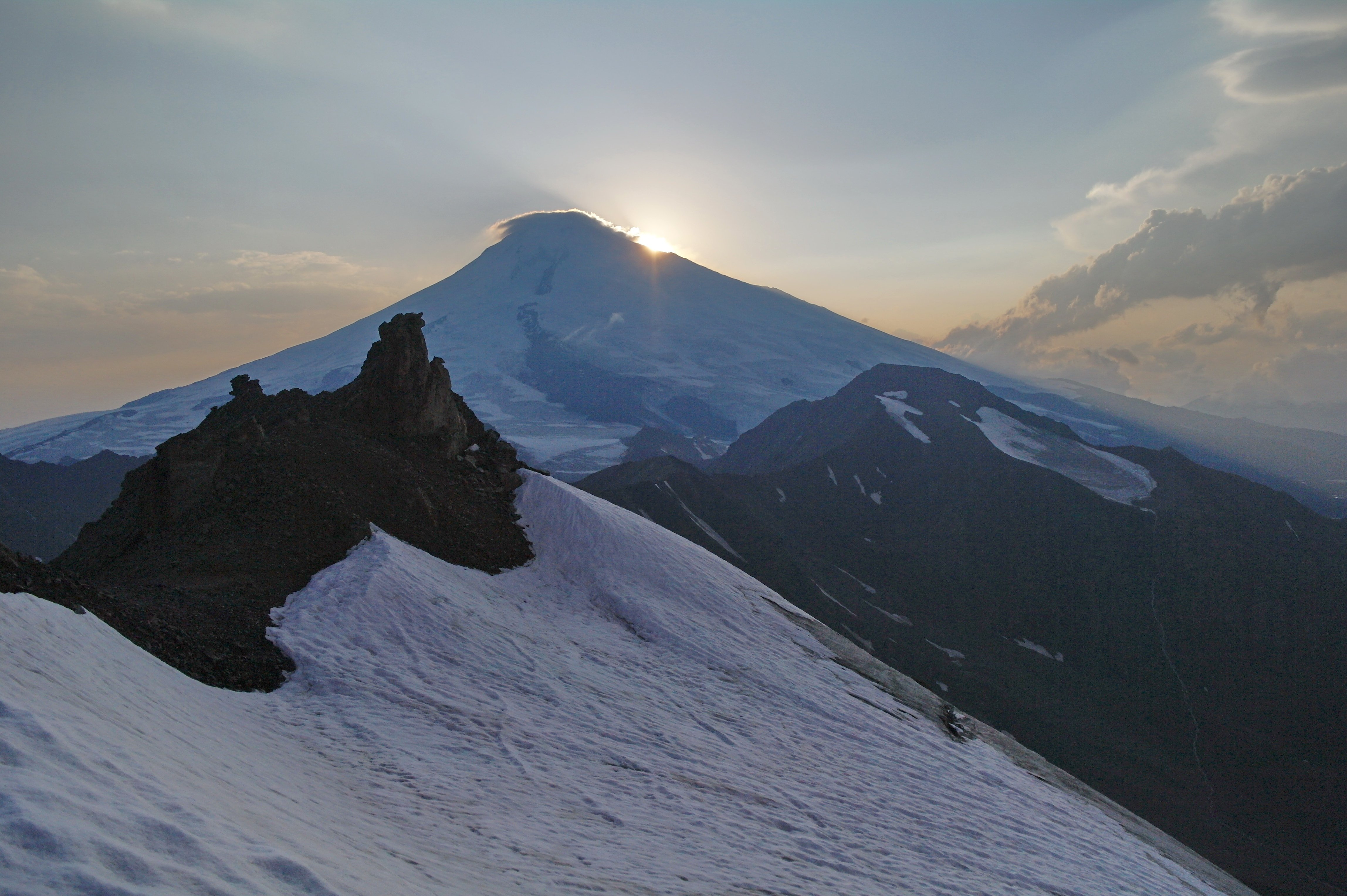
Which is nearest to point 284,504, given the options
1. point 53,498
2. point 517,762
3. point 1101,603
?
point 517,762

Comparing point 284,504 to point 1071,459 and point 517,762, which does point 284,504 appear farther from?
point 1071,459

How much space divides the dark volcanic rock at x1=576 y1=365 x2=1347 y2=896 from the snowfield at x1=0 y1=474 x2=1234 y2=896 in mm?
24115

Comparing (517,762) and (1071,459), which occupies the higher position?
(1071,459)

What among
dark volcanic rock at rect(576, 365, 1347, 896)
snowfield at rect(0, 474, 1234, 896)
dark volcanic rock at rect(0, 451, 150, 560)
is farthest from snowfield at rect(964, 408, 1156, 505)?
dark volcanic rock at rect(0, 451, 150, 560)

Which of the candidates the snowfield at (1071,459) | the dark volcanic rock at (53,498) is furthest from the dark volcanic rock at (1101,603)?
the dark volcanic rock at (53,498)

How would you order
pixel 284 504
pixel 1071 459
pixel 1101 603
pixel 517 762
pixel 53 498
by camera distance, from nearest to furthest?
pixel 517 762, pixel 284 504, pixel 1101 603, pixel 53 498, pixel 1071 459

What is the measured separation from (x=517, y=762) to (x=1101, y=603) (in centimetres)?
5170

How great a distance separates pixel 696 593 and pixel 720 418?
159 m

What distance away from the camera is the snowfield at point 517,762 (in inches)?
201

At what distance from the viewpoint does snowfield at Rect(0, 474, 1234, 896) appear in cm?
511

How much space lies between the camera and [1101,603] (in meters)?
50.8

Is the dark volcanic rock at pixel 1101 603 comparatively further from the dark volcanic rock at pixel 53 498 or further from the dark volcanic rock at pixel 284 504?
the dark volcanic rock at pixel 53 498

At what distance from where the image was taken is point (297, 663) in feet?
39.4

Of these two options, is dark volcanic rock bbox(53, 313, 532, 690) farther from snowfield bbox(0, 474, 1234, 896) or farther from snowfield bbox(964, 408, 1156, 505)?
snowfield bbox(964, 408, 1156, 505)
